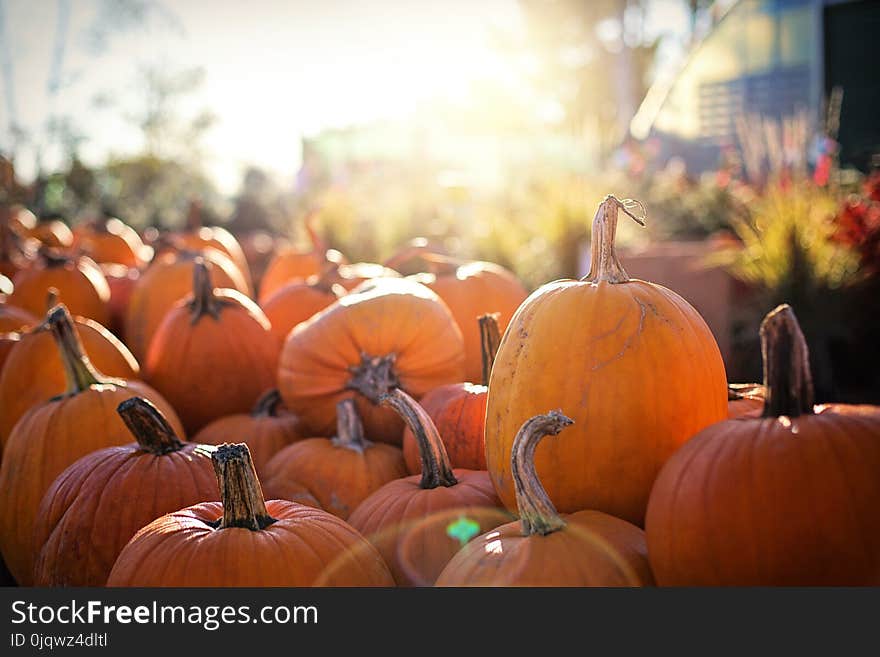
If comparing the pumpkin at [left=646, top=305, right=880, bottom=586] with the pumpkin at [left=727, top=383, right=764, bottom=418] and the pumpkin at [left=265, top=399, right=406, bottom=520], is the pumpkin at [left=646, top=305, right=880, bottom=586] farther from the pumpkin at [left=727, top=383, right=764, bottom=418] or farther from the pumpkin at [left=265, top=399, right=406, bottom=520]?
the pumpkin at [left=265, top=399, right=406, bottom=520]

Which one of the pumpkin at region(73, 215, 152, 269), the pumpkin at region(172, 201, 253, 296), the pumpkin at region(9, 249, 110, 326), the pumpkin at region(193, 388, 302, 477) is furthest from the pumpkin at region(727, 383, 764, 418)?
the pumpkin at region(73, 215, 152, 269)

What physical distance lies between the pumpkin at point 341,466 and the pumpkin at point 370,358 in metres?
0.15

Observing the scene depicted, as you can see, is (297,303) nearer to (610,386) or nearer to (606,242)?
(606,242)

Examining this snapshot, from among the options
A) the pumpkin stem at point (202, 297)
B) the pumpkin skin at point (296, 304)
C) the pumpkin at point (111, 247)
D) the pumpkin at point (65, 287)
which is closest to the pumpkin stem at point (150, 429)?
the pumpkin stem at point (202, 297)

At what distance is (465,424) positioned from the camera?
206cm

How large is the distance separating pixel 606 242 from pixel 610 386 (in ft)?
0.90

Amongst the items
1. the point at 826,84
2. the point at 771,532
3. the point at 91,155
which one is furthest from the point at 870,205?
the point at 91,155

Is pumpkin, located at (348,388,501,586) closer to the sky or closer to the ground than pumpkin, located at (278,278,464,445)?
closer to the ground

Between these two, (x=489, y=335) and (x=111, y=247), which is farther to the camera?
(x=111, y=247)

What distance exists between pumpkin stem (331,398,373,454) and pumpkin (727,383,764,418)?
34.5 inches

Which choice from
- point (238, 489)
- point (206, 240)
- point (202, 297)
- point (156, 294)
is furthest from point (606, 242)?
point (206, 240)

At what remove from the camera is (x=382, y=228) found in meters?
7.82

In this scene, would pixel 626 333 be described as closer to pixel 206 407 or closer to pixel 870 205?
pixel 206 407

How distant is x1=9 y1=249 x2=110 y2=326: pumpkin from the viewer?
3566 millimetres
